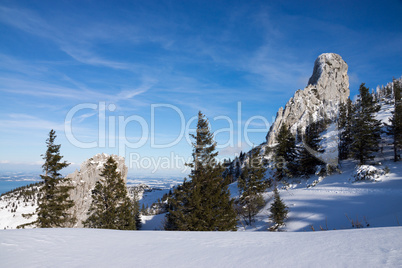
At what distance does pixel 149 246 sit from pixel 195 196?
13.5 metres

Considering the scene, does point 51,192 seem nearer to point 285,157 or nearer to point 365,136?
point 285,157

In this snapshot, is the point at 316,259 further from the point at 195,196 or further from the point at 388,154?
the point at 388,154

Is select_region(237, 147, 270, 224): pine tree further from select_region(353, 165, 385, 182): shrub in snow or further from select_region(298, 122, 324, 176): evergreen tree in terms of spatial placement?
select_region(298, 122, 324, 176): evergreen tree

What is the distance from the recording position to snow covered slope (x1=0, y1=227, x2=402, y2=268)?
295cm

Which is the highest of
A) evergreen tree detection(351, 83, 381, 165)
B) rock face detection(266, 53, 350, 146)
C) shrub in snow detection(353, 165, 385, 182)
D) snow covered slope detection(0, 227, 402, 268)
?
rock face detection(266, 53, 350, 146)

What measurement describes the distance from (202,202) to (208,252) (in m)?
15.3

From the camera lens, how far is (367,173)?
27.4 meters

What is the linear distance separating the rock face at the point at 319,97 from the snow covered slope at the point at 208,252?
76.7 m

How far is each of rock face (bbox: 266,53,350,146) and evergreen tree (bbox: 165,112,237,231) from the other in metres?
61.9

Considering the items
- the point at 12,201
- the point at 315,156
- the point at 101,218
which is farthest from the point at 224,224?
the point at 12,201

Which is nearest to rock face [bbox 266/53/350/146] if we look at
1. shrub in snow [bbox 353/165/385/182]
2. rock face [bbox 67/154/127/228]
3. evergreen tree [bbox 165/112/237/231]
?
shrub in snow [bbox 353/165/385/182]

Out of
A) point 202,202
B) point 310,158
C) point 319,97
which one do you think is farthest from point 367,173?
point 319,97

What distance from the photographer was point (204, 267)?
306cm

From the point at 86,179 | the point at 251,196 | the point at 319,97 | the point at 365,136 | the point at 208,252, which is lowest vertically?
the point at 86,179
